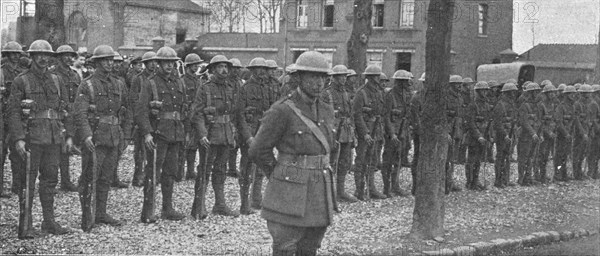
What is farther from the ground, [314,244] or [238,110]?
[238,110]

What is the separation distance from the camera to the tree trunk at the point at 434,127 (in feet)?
26.9

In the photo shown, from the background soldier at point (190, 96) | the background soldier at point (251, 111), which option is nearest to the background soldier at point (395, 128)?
the background soldier at point (251, 111)

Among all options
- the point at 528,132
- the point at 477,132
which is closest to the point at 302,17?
the point at 528,132

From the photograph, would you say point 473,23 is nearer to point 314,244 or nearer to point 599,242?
point 599,242

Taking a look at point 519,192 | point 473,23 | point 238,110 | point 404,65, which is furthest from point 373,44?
point 238,110

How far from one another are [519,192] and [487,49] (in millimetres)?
22385

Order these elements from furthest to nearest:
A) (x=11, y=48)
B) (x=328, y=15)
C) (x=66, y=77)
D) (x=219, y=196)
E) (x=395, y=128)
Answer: (x=328, y=15), (x=395, y=128), (x=11, y=48), (x=66, y=77), (x=219, y=196)

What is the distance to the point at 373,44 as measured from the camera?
35.3 m

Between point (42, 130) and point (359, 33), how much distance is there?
37.3 ft

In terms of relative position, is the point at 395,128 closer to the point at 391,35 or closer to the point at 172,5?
the point at 391,35

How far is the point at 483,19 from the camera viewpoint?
34.2 meters

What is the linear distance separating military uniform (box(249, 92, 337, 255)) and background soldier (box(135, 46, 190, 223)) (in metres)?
3.37

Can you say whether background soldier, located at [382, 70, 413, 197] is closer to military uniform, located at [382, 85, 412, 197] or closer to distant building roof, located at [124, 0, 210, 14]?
military uniform, located at [382, 85, 412, 197]

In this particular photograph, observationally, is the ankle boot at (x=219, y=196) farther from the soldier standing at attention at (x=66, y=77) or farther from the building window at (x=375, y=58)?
the building window at (x=375, y=58)
